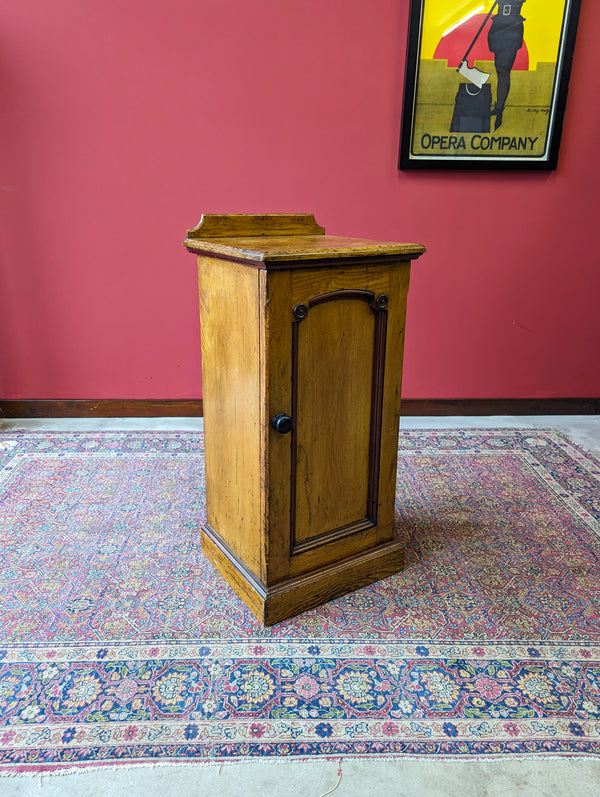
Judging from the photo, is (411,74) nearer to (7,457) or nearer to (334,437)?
(334,437)

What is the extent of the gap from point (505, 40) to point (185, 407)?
8.54ft

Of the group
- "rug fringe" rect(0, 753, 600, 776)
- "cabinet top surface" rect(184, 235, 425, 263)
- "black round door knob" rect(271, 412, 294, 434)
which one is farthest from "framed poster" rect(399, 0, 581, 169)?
"rug fringe" rect(0, 753, 600, 776)

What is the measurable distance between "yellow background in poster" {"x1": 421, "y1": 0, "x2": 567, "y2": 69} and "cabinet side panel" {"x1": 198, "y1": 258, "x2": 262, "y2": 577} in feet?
6.79

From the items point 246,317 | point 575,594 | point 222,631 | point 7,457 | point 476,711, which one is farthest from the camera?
point 7,457

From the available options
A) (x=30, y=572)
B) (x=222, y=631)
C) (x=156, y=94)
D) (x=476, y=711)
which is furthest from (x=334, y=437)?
(x=156, y=94)

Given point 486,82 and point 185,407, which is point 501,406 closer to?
point 486,82

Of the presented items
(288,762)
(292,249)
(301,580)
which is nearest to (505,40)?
(292,249)

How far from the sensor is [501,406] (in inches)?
141

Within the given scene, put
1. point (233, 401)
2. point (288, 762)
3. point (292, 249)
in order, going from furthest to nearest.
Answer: point (233, 401), point (292, 249), point (288, 762)

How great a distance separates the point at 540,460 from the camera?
2.97 m

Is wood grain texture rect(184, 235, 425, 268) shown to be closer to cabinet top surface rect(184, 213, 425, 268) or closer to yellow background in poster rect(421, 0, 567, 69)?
cabinet top surface rect(184, 213, 425, 268)

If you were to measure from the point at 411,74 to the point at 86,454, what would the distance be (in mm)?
2549

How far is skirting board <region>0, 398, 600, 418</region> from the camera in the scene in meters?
3.38

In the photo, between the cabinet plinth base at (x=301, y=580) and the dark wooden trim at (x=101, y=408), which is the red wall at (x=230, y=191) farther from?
the cabinet plinth base at (x=301, y=580)
